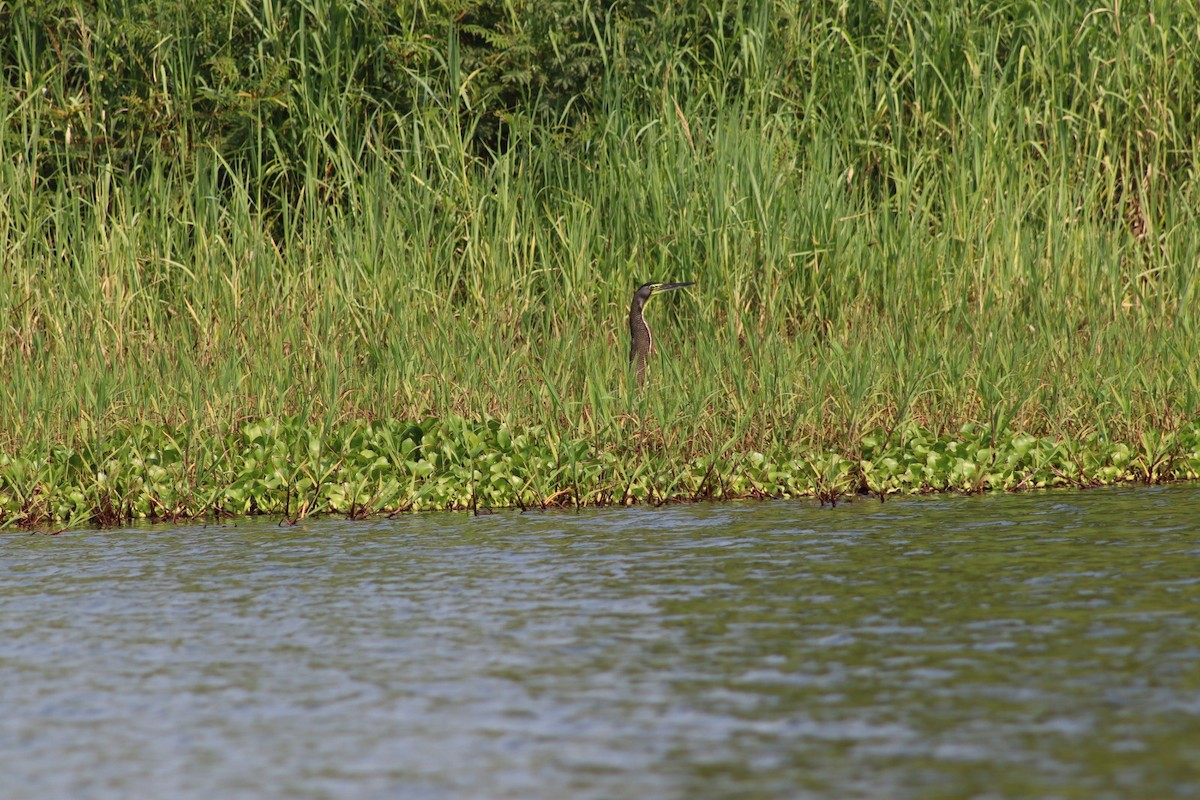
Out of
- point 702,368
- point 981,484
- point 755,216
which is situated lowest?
point 981,484

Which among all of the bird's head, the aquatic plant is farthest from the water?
the bird's head

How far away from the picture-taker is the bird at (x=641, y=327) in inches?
346

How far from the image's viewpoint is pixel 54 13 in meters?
11.2

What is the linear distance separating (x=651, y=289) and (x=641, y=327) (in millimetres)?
270

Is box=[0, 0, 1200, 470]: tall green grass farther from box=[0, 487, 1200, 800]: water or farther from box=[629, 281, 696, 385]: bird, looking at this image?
box=[0, 487, 1200, 800]: water

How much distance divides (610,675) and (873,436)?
12.0 ft

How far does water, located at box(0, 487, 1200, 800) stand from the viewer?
13.0ft

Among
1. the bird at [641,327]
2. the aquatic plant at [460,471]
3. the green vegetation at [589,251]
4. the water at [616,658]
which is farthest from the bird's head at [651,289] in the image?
the water at [616,658]

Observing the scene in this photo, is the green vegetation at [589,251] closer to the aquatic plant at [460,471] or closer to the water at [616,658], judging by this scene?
the aquatic plant at [460,471]

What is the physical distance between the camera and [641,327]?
9102 millimetres

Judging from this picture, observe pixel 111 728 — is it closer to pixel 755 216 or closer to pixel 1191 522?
pixel 1191 522

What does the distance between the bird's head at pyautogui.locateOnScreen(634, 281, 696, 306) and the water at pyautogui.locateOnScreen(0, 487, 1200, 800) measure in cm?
224

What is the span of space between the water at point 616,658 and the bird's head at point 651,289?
7.35ft

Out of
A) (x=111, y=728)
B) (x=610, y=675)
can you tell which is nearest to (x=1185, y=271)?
(x=610, y=675)
